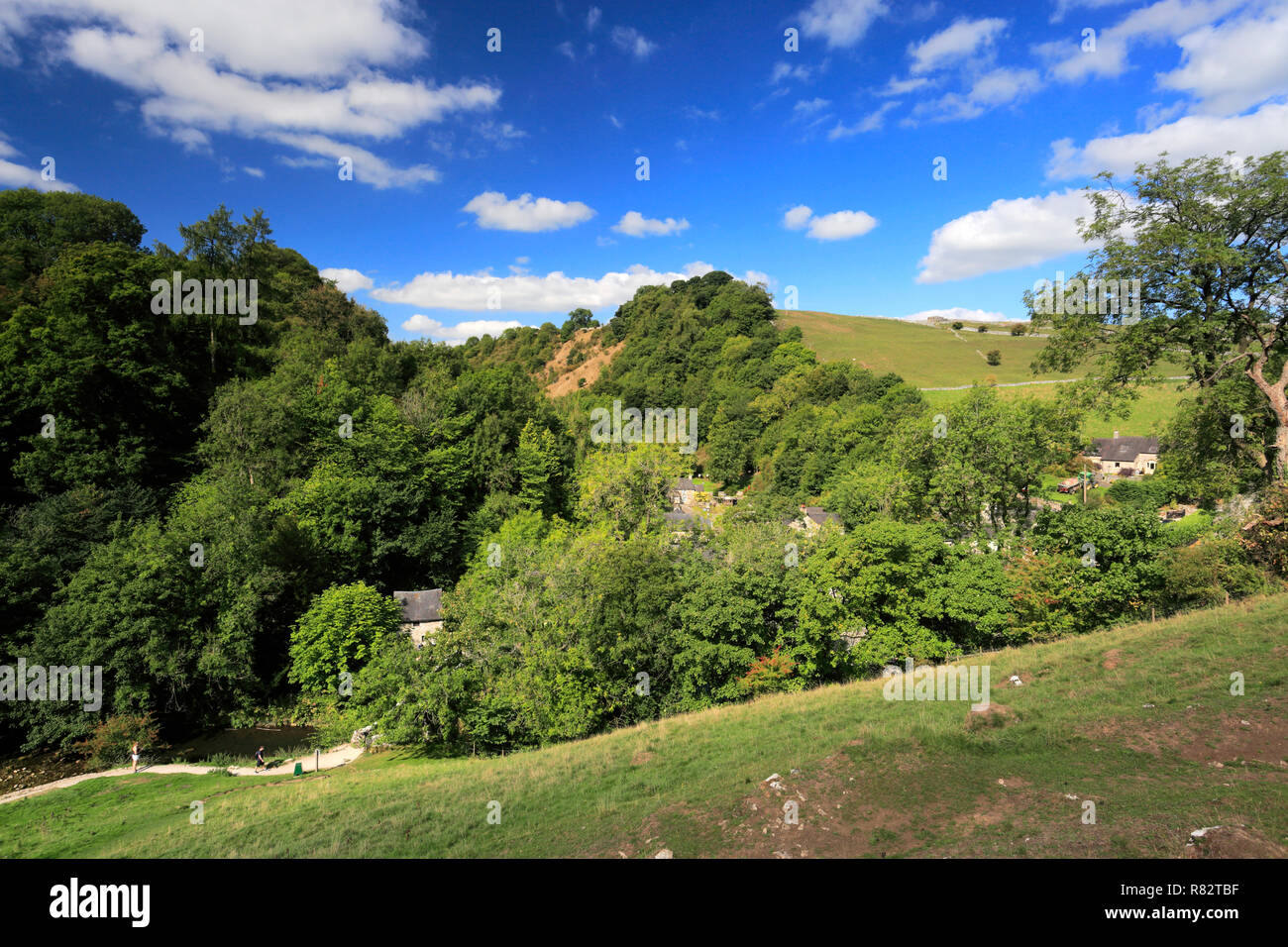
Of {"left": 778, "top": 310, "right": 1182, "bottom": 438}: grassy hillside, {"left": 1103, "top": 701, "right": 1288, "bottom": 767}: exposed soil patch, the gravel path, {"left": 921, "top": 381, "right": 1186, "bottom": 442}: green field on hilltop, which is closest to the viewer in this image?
{"left": 1103, "top": 701, "right": 1288, "bottom": 767}: exposed soil patch

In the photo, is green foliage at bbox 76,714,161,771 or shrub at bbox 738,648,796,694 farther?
green foliage at bbox 76,714,161,771

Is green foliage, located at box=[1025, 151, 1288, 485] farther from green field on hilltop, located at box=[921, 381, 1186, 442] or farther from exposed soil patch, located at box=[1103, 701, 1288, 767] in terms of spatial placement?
green field on hilltop, located at box=[921, 381, 1186, 442]

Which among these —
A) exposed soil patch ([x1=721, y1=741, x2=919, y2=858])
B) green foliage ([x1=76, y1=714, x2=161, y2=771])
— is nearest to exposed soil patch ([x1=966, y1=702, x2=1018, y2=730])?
exposed soil patch ([x1=721, y1=741, x2=919, y2=858])

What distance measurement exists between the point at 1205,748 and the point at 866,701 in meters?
8.30

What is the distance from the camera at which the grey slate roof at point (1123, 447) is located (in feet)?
228

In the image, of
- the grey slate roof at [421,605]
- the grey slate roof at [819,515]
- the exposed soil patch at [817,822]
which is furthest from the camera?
the grey slate roof at [819,515]

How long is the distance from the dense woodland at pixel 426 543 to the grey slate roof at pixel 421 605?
1906 millimetres

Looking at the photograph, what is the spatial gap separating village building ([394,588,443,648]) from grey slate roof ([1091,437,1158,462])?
76689 mm

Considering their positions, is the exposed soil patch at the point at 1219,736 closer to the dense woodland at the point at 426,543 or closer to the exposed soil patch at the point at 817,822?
the exposed soil patch at the point at 817,822

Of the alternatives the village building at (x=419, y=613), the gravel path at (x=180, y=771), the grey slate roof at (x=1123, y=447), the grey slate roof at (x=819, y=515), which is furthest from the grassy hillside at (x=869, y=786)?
the grey slate roof at (x=1123, y=447)

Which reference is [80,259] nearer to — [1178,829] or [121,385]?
[121,385]

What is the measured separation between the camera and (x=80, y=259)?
114 feet

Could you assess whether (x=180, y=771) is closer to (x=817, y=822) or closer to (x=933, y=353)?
(x=817, y=822)

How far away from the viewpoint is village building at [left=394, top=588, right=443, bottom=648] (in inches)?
1340
